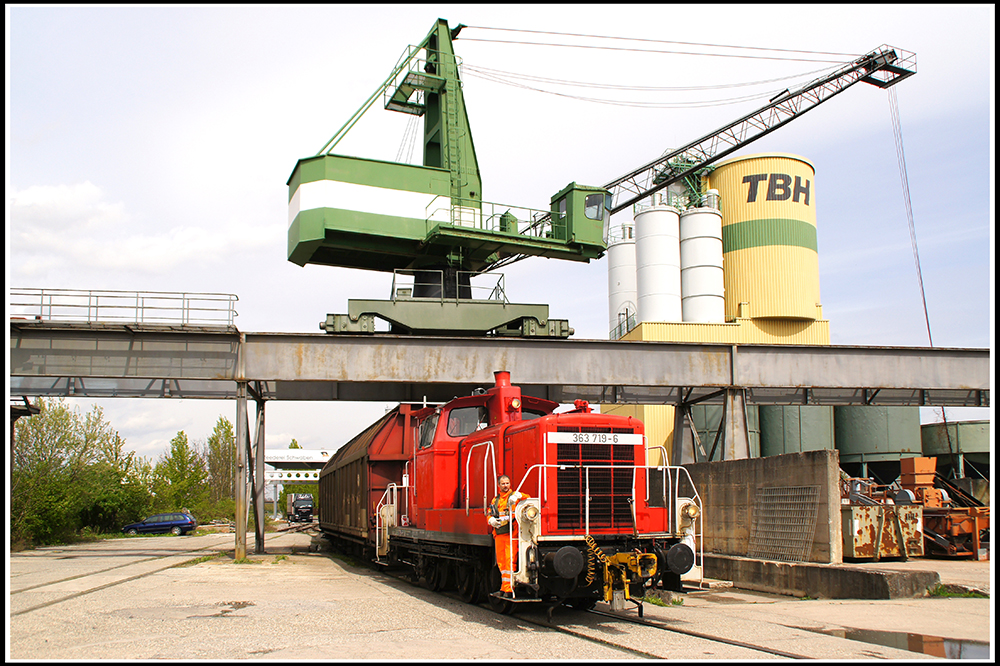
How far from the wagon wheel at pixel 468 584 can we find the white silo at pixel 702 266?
97.5 ft

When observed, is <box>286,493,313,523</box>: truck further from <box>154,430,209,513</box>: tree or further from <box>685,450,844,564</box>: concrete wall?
<box>685,450,844,564</box>: concrete wall

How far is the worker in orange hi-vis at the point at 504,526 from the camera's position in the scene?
868 cm

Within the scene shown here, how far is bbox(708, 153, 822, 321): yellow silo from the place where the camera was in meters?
38.0

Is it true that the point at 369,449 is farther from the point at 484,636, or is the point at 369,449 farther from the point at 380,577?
the point at 484,636

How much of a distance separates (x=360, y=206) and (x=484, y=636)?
16.2 metres

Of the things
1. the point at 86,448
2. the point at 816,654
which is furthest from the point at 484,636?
the point at 86,448

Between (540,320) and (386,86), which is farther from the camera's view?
(386,86)

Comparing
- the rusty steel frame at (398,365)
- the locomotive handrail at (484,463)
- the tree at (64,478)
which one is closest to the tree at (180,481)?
the tree at (64,478)

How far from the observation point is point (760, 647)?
24.7 feet

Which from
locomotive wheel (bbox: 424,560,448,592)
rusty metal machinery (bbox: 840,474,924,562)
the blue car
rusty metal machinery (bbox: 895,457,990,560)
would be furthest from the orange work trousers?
the blue car

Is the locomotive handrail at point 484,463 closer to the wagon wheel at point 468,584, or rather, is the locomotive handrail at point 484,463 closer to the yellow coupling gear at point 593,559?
the wagon wheel at point 468,584

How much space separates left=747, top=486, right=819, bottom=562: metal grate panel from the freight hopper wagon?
412 cm

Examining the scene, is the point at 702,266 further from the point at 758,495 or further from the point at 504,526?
the point at 504,526

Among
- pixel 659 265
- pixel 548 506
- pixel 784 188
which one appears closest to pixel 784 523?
pixel 548 506
